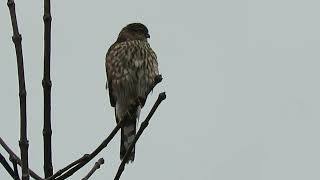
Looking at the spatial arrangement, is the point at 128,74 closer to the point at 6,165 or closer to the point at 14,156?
the point at 14,156

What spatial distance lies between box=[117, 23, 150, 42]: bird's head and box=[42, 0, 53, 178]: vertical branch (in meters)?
4.76

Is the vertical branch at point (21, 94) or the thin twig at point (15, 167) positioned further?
the thin twig at point (15, 167)

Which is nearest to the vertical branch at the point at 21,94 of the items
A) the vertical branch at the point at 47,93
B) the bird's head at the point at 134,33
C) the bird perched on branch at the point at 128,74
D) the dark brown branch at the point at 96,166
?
the vertical branch at the point at 47,93

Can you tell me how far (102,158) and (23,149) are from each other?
2.69 ft

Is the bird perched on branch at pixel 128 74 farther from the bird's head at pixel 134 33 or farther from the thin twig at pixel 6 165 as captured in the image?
the thin twig at pixel 6 165

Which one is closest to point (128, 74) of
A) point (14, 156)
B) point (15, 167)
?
point (14, 156)

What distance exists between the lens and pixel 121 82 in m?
7.34

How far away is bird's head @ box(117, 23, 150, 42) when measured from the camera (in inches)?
314

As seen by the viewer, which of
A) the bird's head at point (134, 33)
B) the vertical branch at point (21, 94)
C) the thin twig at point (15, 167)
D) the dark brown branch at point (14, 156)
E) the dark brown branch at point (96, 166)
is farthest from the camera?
the bird's head at point (134, 33)

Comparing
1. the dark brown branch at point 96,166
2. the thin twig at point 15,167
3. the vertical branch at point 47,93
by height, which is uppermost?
the vertical branch at point 47,93

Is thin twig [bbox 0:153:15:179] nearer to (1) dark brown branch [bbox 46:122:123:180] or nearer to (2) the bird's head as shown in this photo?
(1) dark brown branch [bbox 46:122:123:180]

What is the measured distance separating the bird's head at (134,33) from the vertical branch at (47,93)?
4759 mm

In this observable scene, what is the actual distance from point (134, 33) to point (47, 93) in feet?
16.6

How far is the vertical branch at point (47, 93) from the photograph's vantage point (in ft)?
9.77
